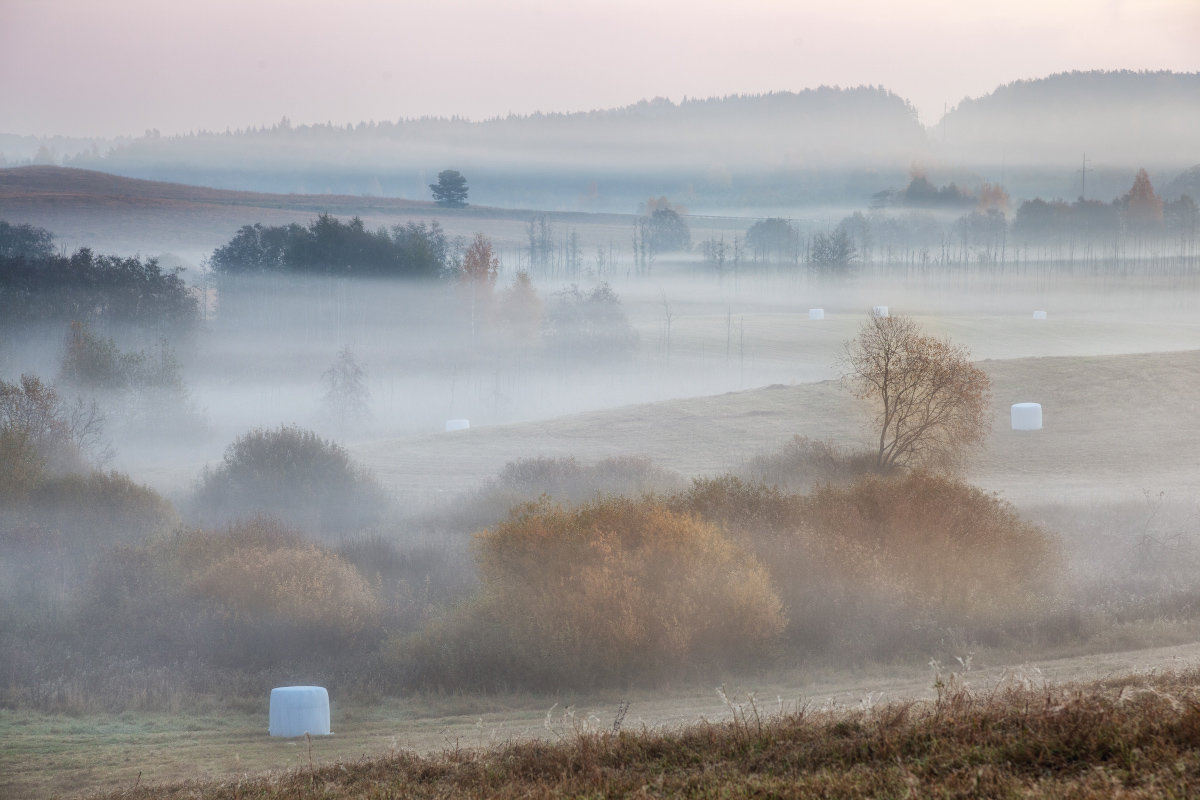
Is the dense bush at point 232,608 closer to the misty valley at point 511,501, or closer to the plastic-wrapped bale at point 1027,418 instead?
the misty valley at point 511,501

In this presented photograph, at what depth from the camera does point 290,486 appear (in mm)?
49000

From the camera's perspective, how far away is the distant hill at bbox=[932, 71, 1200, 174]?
522 feet

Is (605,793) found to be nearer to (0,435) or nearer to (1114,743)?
(1114,743)

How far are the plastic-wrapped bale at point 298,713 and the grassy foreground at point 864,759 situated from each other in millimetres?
7932

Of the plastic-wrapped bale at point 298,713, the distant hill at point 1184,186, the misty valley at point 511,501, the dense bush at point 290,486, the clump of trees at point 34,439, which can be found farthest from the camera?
the distant hill at point 1184,186

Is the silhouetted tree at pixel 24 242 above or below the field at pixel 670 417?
above

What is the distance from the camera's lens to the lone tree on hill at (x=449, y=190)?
154250mm

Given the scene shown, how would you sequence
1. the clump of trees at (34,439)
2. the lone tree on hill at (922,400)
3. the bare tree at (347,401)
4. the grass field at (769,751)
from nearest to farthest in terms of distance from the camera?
the grass field at (769,751), the clump of trees at (34,439), the lone tree on hill at (922,400), the bare tree at (347,401)

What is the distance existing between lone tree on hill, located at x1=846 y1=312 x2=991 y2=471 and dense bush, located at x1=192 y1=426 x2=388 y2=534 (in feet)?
73.6

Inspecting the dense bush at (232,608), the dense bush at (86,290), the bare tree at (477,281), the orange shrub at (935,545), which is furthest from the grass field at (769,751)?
the bare tree at (477,281)

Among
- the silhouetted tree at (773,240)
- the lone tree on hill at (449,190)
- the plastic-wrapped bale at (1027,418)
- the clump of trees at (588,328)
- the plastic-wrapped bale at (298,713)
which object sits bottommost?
the plastic-wrapped bale at (298,713)

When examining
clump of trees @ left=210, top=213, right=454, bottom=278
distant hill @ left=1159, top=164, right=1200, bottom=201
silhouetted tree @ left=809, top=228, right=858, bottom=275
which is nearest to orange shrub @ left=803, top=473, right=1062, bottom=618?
clump of trees @ left=210, top=213, right=454, bottom=278

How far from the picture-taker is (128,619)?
102 ft

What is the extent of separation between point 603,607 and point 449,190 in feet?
444
